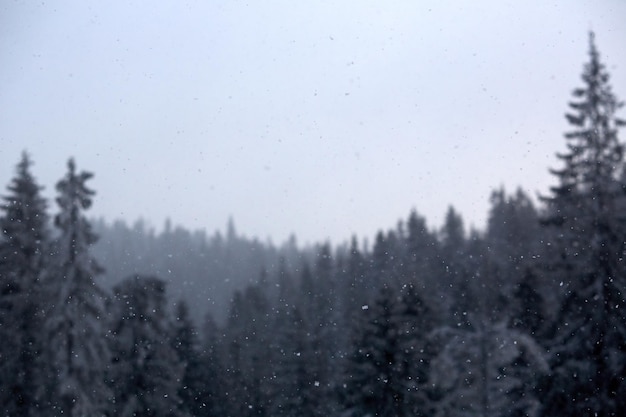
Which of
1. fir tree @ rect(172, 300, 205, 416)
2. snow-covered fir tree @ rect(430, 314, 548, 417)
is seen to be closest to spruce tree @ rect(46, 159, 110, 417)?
fir tree @ rect(172, 300, 205, 416)

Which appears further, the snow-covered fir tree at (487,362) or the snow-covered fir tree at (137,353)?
the snow-covered fir tree at (137,353)

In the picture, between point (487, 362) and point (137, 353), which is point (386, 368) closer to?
point (487, 362)

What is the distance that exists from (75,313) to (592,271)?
57.8 feet

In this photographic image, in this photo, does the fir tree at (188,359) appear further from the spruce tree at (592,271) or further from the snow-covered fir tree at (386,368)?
the spruce tree at (592,271)

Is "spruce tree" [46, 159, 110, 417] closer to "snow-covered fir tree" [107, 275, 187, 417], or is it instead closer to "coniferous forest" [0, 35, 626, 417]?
"coniferous forest" [0, 35, 626, 417]

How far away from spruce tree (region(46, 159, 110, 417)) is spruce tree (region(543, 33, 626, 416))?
15.9m

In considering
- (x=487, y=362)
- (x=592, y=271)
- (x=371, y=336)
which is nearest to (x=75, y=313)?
(x=371, y=336)

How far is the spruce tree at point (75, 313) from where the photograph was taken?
2198 centimetres

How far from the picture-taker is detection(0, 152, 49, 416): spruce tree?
2133cm

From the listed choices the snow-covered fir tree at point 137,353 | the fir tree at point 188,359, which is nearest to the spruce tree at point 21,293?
the snow-covered fir tree at point 137,353

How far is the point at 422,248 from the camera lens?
60781 mm

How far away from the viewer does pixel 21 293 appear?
2181 centimetres

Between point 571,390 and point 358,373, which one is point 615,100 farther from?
point 358,373

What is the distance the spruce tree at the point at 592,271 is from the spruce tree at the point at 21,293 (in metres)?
17.3
